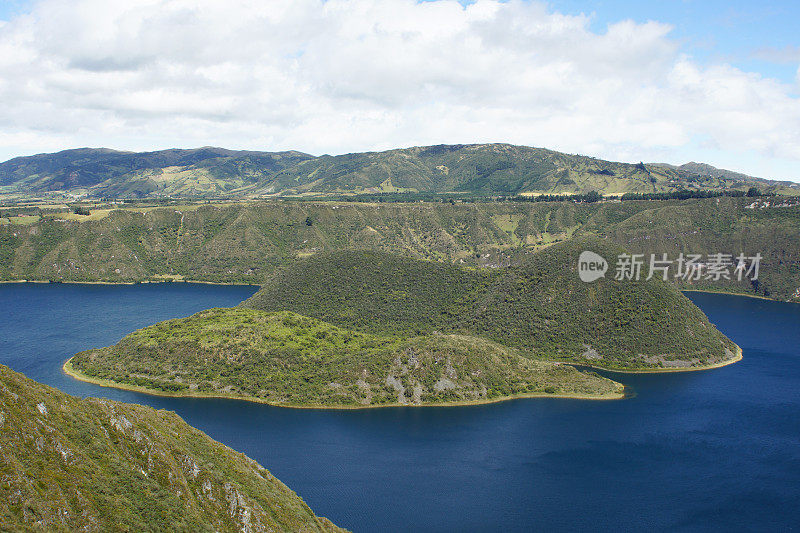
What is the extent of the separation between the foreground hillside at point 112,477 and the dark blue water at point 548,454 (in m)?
18.1

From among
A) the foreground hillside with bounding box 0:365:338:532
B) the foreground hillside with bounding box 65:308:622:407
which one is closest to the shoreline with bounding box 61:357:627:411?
the foreground hillside with bounding box 65:308:622:407

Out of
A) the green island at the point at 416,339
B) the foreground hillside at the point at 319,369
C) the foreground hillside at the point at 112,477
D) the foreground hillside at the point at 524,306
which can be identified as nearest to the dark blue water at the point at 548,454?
the foreground hillside at the point at 319,369

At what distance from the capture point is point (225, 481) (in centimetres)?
5219

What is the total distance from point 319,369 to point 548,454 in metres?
46.2

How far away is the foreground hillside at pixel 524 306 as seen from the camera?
12250 cm

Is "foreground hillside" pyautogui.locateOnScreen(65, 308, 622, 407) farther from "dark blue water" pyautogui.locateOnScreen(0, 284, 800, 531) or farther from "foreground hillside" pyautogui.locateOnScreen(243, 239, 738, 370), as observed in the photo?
"foreground hillside" pyautogui.locateOnScreen(243, 239, 738, 370)

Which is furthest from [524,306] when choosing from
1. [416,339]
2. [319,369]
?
[319,369]

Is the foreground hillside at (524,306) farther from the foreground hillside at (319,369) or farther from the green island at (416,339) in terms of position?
the foreground hillside at (319,369)

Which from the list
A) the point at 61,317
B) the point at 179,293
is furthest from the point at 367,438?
the point at 179,293

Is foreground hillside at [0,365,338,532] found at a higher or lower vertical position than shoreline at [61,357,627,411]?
higher

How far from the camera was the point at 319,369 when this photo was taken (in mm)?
108750

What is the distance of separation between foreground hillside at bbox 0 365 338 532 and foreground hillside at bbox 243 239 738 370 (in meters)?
79.1

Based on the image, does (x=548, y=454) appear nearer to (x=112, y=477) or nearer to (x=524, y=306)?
(x=524, y=306)

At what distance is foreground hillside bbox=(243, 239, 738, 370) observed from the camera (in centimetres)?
12250
